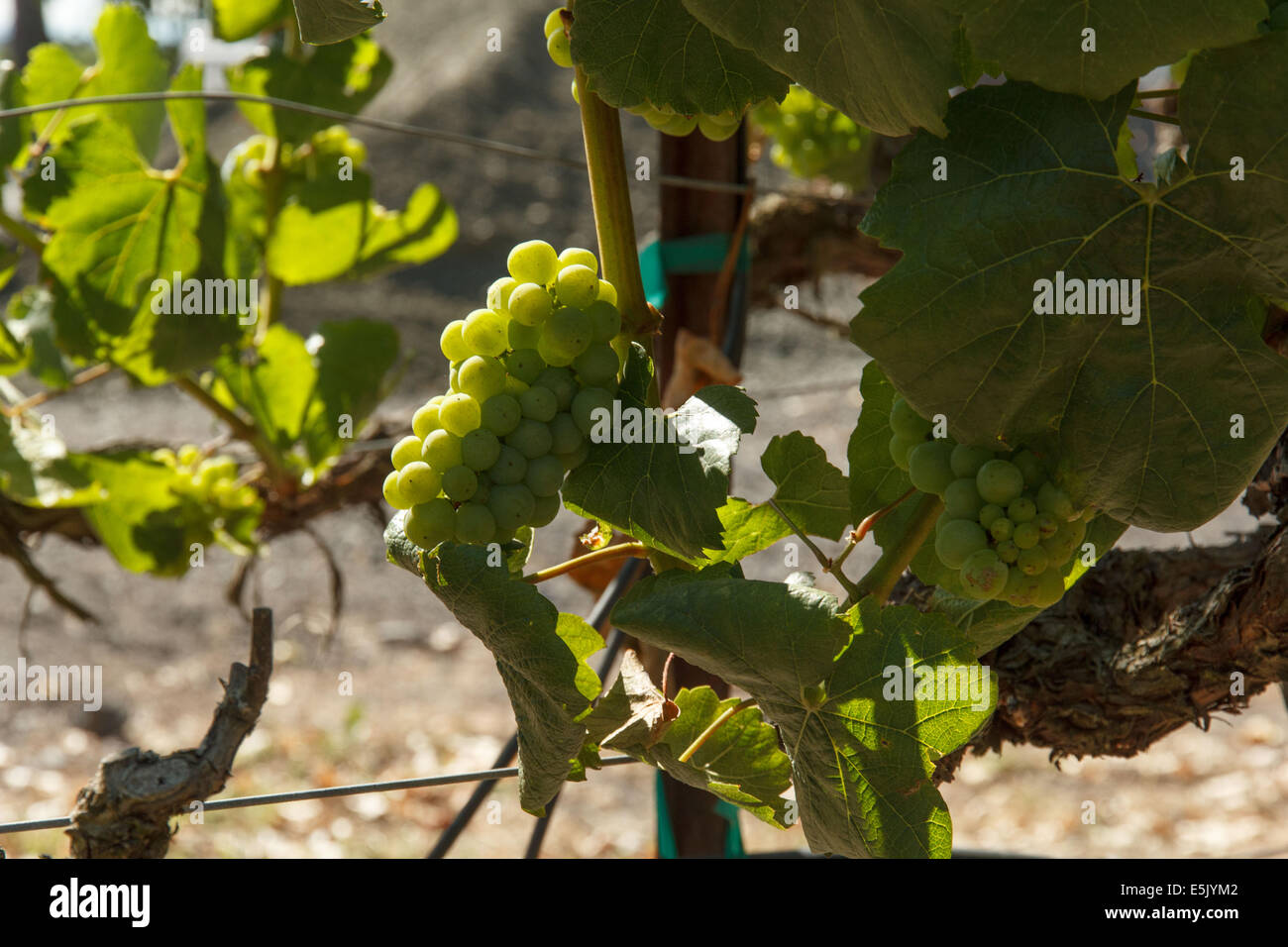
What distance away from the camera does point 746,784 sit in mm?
542

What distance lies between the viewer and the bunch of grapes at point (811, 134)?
146cm

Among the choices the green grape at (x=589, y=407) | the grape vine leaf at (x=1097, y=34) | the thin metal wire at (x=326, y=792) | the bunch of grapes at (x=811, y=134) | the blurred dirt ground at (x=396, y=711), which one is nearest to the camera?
the grape vine leaf at (x=1097, y=34)

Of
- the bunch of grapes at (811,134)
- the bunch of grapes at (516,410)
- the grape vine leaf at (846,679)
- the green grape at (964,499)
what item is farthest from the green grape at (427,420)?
the bunch of grapes at (811,134)

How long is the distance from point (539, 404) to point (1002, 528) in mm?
194

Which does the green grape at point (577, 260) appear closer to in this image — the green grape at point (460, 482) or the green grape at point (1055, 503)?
the green grape at point (460, 482)

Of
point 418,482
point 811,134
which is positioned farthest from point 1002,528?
point 811,134

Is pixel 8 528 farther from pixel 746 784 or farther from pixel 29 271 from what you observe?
pixel 29 271

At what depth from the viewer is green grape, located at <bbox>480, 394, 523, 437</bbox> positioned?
0.46 meters

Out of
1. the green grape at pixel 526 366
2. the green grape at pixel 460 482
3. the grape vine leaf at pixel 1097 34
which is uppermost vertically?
the grape vine leaf at pixel 1097 34

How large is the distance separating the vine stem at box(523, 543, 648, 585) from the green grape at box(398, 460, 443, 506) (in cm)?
5

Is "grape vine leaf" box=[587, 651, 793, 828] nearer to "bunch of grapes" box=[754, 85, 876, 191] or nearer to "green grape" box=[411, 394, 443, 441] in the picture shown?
"green grape" box=[411, 394, 443, 441]

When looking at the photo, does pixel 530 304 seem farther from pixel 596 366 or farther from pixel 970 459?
pixel 970 459

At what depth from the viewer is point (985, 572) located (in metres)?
0.46

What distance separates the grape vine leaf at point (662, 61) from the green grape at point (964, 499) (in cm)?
19
